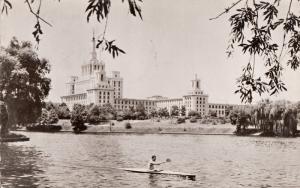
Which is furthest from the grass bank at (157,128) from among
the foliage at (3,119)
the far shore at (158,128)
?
the foliage at (3,119)

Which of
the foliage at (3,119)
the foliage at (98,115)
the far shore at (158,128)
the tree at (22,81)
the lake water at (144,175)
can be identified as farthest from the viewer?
the foliage at (98,115)

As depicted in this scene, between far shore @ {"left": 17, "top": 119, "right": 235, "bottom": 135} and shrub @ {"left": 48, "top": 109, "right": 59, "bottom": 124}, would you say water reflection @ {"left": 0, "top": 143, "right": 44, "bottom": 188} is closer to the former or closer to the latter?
far shore @ {"left": 17, "top": 119, "right": 235, "bottom": 135}

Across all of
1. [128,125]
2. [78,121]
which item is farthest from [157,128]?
[78,121]

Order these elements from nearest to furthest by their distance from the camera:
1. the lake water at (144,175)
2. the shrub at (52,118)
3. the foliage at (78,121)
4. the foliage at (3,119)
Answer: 1. the lake water at (144,175)
2. the foliage at (3,119)
3. the foliage at (78,121)
4. the shrub at (52,118)

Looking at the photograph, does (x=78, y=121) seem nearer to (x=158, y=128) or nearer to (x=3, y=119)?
(x=158, y=128)

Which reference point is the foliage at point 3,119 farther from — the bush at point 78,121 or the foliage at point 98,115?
the foliage at point 98,115

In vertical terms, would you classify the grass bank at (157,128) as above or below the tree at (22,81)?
below

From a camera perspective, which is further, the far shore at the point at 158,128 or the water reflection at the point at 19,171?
the far shore at the point at 158,128
